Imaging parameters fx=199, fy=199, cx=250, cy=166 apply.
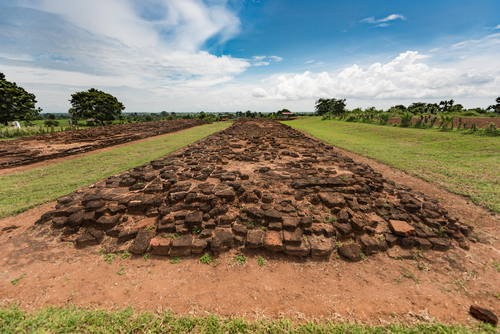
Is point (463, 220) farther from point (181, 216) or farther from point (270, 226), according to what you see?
point (181, 216)

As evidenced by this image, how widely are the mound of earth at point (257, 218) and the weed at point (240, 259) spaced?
0.57ft

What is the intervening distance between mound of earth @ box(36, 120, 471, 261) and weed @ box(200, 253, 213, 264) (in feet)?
0.35

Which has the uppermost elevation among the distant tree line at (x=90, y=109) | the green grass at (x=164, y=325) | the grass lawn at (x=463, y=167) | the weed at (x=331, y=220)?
the distant tree line at (x=90, y=109)

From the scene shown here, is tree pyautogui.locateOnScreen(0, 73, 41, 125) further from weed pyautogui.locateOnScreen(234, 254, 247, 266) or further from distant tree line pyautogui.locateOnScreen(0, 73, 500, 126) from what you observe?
weed pyautogui.locateOnScreen(234, 254, 247, 266)

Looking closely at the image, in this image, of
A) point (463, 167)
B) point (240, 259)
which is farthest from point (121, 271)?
point (463, 167)

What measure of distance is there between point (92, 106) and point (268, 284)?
4588 centimetres

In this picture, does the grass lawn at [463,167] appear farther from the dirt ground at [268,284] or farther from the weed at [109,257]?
the weed at [109,257]

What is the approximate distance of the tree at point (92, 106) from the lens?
3550 cm

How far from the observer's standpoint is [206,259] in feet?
10.3

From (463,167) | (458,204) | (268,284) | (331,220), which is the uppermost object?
(463,167)

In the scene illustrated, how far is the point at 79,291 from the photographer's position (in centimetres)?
259

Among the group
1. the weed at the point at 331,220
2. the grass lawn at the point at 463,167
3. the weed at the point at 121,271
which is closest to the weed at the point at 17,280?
the weed at the point at 121,271

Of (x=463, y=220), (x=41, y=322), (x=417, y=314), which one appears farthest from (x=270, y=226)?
(x=463, y=220)

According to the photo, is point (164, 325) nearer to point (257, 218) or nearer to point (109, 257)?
point (109, 257)
